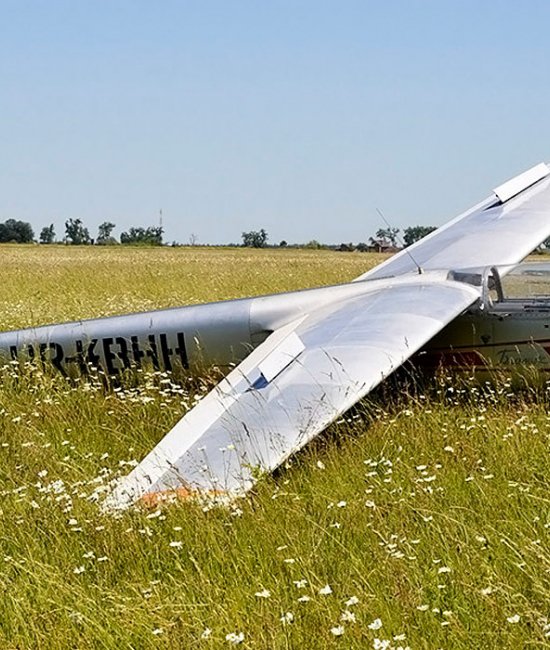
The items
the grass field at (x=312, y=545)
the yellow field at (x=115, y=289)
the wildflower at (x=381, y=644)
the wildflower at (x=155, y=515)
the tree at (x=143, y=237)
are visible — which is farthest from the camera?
the tree at (x=143, y=237)

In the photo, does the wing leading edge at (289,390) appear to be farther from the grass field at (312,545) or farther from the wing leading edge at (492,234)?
the wing leading edge at (492,234)

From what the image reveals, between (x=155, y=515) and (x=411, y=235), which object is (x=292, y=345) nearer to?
(x=155, y=515)

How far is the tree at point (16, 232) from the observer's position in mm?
148000

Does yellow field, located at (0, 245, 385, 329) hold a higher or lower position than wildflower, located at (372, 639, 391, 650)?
higher

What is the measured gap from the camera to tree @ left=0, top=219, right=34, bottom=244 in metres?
148

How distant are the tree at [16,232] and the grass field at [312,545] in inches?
5789

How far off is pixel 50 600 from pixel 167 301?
555 inches

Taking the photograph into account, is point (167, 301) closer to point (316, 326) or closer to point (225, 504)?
point (316, 326)

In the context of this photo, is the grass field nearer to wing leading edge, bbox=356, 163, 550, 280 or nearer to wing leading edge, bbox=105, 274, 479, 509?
wing leading edge, bbox=105, 274, 479, 509

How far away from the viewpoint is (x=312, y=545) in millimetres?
4434

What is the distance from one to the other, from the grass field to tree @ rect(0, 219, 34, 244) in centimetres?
14705

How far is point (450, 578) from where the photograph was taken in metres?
3.92

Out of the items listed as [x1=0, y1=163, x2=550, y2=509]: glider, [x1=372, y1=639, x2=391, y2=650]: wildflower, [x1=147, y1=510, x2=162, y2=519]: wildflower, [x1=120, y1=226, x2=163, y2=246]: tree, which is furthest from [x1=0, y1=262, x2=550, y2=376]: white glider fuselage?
[x1=120, y1=226, x2=163, y2=246]: tree

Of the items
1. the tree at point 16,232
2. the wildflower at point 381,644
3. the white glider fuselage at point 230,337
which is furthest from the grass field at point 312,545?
the tree at point 16,232
